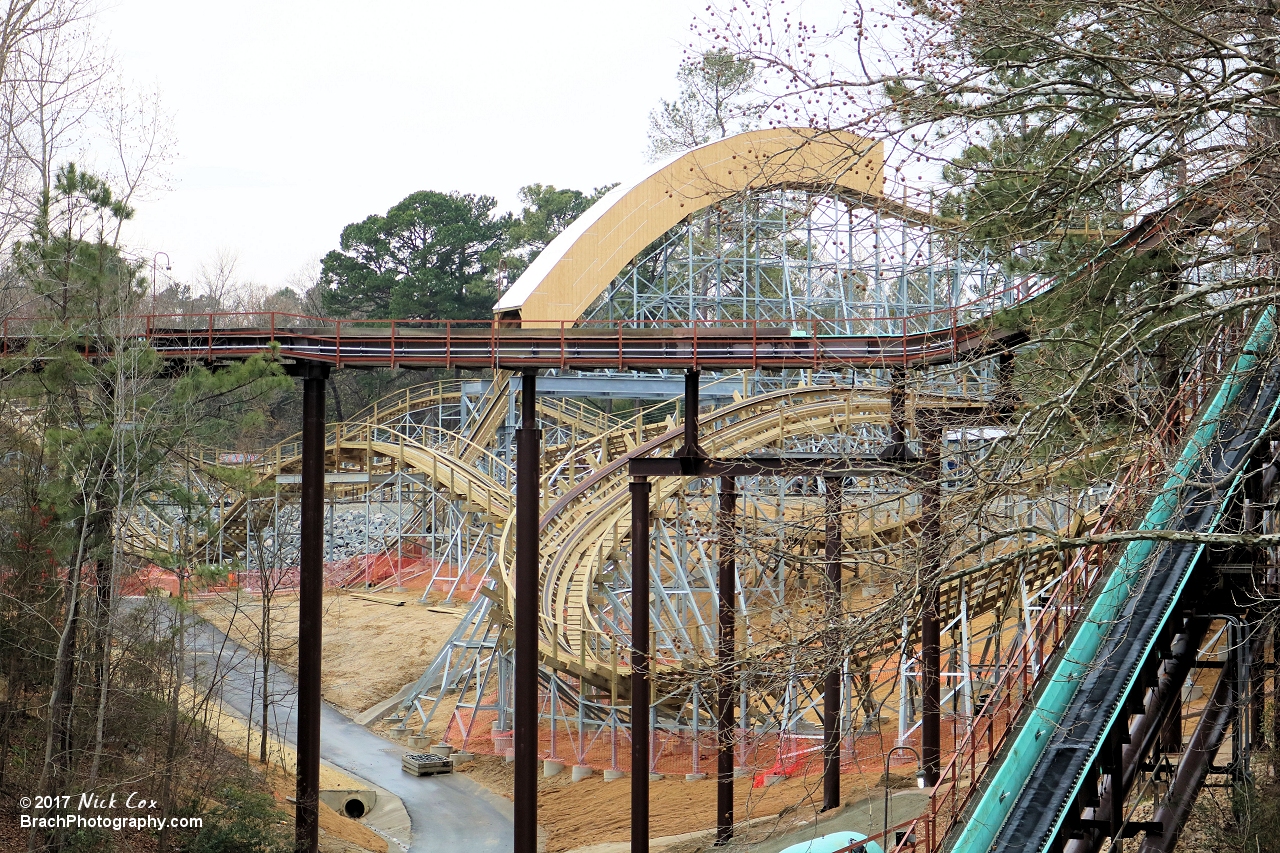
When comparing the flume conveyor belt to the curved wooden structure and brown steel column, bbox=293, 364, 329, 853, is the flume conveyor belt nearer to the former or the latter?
brown steel column, bbox=293, 364, 329, 853

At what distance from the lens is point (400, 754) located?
70.5ft

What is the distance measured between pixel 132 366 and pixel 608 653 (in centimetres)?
893

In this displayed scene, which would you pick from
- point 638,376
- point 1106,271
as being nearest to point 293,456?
point 638,376

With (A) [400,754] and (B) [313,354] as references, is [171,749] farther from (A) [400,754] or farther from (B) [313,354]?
(A) [400,754]

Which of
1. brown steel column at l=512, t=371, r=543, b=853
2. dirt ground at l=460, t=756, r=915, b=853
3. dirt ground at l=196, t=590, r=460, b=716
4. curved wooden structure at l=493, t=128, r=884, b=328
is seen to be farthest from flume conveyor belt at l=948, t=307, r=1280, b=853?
dirt ground at l=196, t=590, r=460, b=716

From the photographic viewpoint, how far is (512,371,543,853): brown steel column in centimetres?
1352

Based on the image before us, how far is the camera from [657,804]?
693 inches

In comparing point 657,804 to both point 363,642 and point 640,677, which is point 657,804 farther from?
point 363,642

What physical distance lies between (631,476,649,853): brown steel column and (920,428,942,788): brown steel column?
10.1ft

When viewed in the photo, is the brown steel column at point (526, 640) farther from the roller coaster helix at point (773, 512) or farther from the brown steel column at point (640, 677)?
the brown steel column at point (640, 677)

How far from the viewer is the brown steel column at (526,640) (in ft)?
44.3

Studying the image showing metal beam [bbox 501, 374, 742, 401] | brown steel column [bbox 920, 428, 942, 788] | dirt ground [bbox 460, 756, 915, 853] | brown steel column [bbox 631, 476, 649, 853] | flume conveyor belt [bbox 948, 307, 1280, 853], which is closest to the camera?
flume conveyor belt [bbox 948, 307, 1280, 853]

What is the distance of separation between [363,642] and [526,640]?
1497 cm

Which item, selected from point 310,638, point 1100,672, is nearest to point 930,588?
point 1100,672
